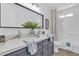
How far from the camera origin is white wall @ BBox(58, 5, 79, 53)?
2.24 metres

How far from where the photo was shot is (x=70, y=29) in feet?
7.83

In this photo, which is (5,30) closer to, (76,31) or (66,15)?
(66,15)

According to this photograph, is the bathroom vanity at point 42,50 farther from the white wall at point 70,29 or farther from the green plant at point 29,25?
the green plant at point 29,25

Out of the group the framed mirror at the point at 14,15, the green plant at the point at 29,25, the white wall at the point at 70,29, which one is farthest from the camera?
the white wall at the point at 70,29

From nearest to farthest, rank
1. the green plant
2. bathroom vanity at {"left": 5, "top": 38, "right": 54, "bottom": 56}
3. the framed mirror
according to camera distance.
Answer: bathroom vanity at {"left": 5, "top": 38, "right": 54, "bottom": 56}, the framed mirror, the green plant

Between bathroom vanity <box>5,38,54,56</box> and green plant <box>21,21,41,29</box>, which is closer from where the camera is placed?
bathroom vanity <box>5,38,54,56</box>

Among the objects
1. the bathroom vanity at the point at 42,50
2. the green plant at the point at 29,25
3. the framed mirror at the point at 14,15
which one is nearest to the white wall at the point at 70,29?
the bathroom vanity at the point at 42,50

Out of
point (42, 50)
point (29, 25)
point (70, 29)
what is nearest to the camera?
point (42, 50)

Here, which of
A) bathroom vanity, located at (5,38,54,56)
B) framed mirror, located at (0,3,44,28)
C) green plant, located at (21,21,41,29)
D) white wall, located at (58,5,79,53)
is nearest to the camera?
bathroom vanity, located at (5,38,54,56)

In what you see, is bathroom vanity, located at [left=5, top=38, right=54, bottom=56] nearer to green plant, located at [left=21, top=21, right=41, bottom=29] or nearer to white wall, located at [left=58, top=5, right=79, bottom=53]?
white wall, located at [left=58, top=5, right=79, bottom=53]

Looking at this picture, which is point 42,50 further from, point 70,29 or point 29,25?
point 70,29

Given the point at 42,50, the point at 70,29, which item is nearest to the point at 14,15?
the point at 42,50

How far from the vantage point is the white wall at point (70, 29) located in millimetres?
2240

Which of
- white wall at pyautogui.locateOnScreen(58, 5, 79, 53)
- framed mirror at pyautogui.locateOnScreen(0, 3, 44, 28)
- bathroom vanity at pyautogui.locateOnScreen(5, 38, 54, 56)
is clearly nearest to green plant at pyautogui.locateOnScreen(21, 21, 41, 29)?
Answer: framed mirror at pyautogui.locateOnScreen(0, 3, 44, 28)
